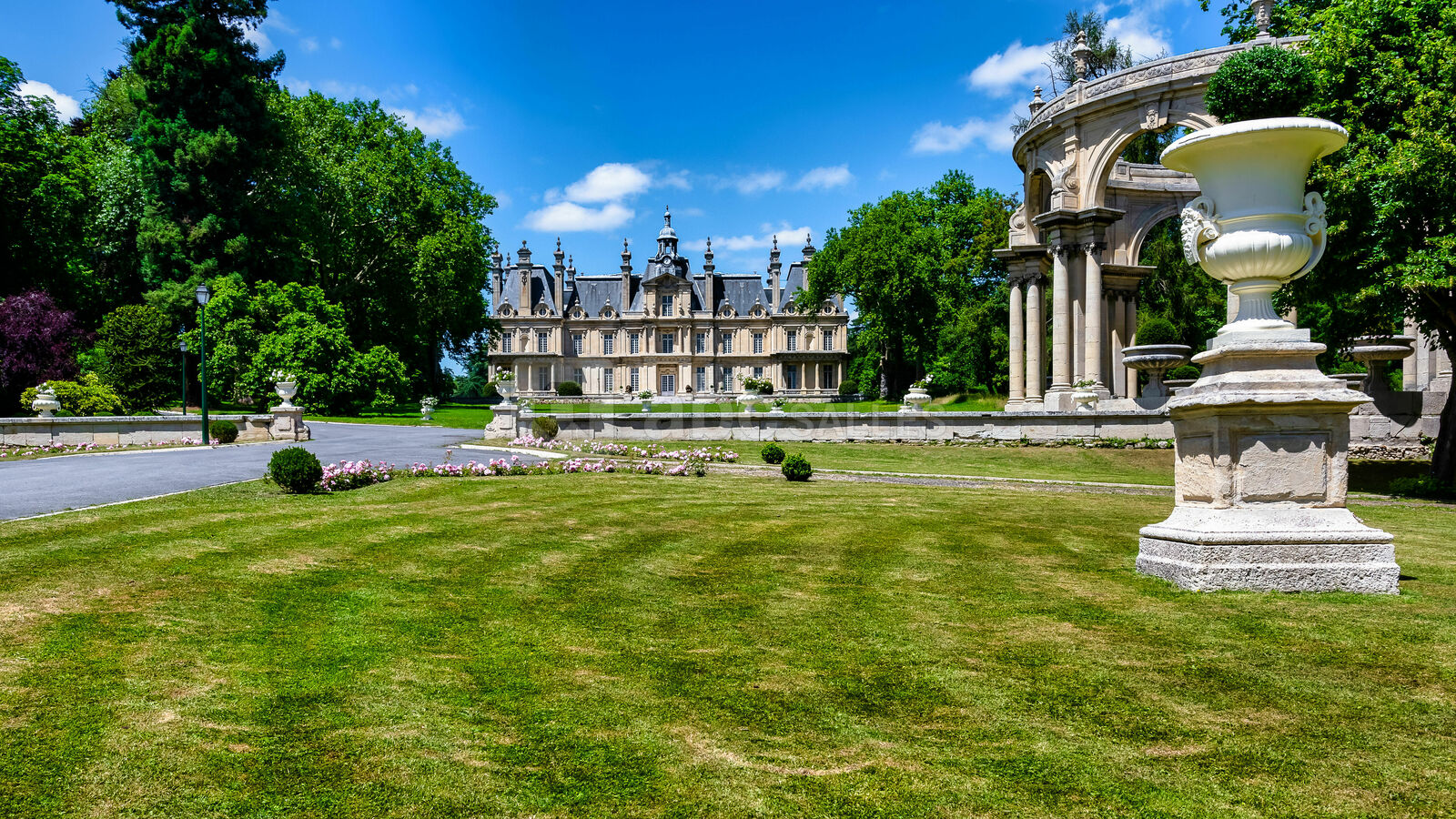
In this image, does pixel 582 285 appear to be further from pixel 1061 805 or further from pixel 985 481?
pixel 1061 805

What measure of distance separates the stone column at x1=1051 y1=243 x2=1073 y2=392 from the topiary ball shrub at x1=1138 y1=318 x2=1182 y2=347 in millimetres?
9715

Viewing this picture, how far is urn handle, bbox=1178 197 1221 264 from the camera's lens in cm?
682

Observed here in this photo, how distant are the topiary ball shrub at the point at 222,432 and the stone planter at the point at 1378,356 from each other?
2963 cm

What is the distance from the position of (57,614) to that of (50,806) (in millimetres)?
2645

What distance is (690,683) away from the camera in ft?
14.0

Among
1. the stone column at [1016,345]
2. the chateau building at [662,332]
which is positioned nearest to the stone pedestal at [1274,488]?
the stone column at [1016,345]

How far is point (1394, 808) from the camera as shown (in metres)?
2.95

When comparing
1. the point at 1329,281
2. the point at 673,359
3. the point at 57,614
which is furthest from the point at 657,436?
the point at 673,359

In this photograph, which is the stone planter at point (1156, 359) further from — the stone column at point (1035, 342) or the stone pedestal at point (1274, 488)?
the stone pedestal at point (1274, 488)

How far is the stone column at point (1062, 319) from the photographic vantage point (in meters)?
26.0

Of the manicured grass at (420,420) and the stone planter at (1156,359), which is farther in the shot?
the manicured grass at (420,420)

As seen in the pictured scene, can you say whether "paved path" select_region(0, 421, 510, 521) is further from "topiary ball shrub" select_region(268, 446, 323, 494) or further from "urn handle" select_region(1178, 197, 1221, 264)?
"urn handle" select_region(1178, 197, 1221, 264)

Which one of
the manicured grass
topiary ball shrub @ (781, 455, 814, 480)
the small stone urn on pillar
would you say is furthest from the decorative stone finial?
the manicured grass

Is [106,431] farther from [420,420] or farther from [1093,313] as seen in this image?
[1093,313]
